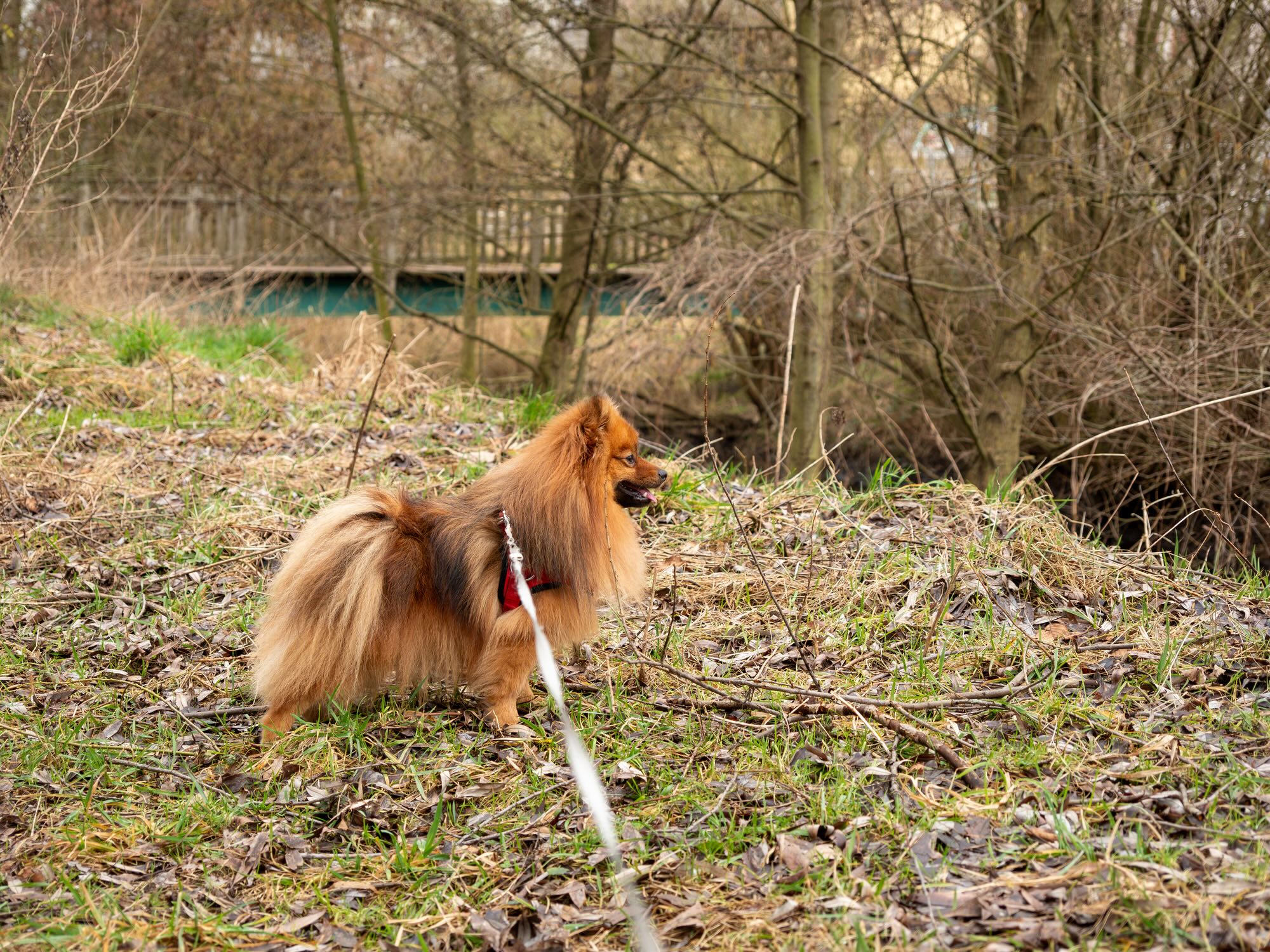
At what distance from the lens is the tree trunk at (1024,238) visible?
902cm

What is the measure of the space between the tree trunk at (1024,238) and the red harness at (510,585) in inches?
222

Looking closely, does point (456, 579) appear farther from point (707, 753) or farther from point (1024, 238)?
point (1024, 238)

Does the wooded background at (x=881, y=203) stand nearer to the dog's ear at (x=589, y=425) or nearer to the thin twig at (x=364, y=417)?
the dog's ear at (x=589, y=425)

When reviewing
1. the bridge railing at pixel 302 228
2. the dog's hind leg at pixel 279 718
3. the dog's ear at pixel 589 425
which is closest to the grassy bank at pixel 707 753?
the dog's hind leg at pixel 279 718

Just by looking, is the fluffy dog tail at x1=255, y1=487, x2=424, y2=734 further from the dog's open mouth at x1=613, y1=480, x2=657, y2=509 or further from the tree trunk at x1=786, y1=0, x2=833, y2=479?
the tree trunk at x1=786, y1=0, x2=833, y2=479

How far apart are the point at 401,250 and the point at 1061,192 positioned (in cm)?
966

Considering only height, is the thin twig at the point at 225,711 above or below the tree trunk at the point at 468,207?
below

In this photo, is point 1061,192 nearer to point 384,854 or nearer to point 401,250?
point 384,854

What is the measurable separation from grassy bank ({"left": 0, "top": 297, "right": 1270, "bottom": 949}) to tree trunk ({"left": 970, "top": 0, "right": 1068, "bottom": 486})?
3592mm

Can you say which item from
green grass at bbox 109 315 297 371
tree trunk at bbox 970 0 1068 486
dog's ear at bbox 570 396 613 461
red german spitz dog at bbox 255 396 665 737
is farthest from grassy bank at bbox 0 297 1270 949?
tree trunk at bbox 970 0 1068 486

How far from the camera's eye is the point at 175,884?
3.21 metres

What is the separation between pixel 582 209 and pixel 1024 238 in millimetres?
4635

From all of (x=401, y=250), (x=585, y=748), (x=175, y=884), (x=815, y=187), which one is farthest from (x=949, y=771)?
(x=401, y=250)

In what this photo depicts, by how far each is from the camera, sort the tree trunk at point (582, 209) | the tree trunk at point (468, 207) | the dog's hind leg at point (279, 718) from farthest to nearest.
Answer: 1. the tree trunk at point (468, 207)
2. the tree trunk at point (582, 209)
3. the dog's hind leg at point (279, 718)
